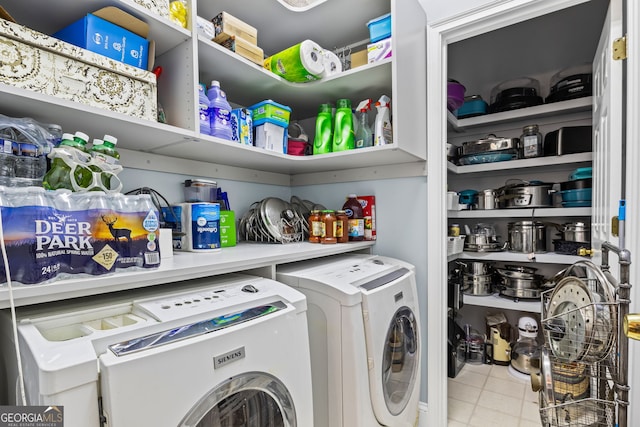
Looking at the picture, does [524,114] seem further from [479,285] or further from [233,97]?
[233,97]

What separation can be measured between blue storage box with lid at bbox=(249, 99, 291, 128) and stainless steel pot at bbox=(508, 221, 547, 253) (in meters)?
1.98

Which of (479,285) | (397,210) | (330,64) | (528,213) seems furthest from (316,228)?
(528,213)

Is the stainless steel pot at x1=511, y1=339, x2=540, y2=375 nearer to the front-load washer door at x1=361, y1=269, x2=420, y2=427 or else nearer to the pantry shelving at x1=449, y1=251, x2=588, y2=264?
the pantry shelving at x1=449, y1=251, x2=588, y2=264

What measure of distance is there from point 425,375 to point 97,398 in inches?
64.2

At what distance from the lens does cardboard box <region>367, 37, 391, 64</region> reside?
1.47 m

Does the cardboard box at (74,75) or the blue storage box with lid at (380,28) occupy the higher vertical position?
the blue storage box with lid at (380,28)

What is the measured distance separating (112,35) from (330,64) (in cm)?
101

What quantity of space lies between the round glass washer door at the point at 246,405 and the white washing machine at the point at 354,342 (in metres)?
0.27

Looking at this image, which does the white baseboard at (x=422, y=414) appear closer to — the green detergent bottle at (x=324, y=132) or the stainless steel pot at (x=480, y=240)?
the stainless steel pot at (x=480, y=240)

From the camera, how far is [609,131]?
1385mm

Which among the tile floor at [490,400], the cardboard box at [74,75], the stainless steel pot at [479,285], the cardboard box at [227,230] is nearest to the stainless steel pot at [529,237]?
the stainless steel pot at [479,285]

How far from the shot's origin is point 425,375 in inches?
68.6

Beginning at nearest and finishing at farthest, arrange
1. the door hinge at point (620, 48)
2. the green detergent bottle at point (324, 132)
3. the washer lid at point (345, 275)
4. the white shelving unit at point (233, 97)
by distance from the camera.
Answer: the white shelving unit at point (233, 97)
the washer lid at point (345, 275)
the door hinge at point (620, 48)
the green detergent bottle at point (324, 132)

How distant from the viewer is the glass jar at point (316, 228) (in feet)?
5.41
